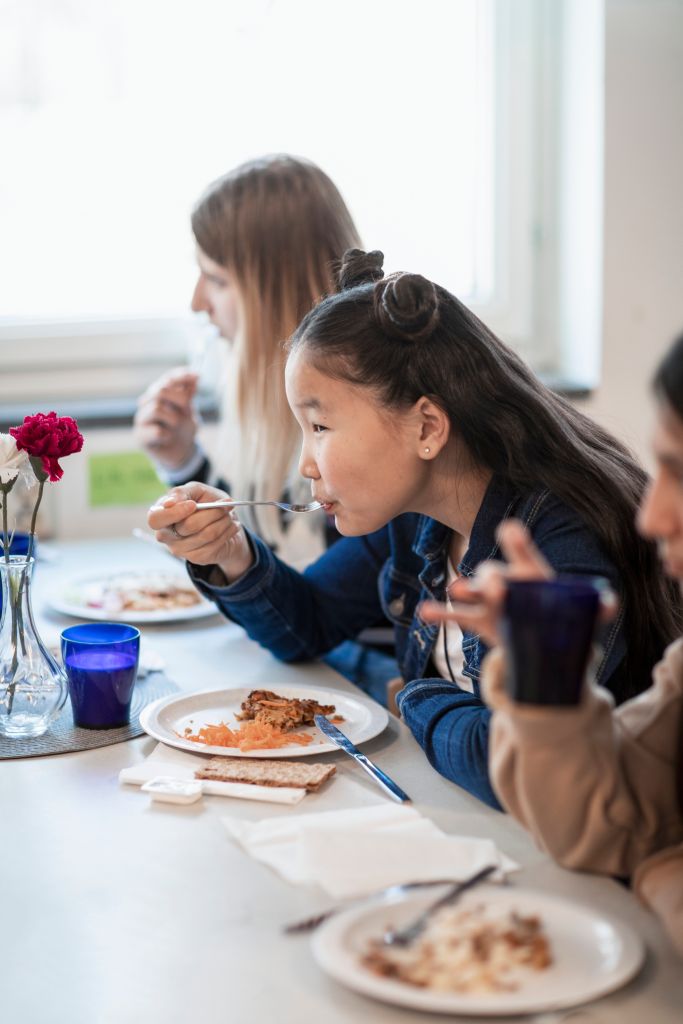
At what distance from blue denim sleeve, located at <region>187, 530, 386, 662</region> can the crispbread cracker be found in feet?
1.25

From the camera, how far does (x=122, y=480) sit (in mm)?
2441

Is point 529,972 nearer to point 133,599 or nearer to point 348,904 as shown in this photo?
point 348,904

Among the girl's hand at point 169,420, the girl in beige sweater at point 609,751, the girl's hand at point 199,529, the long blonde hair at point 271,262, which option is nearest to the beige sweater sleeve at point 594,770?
the girl in beige sweater at point 609,751

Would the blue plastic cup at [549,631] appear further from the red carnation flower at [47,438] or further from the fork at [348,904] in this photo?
the red carnation flower at [47,438]

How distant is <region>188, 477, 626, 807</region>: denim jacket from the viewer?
43.0 inches

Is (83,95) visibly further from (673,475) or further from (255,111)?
(673,475)

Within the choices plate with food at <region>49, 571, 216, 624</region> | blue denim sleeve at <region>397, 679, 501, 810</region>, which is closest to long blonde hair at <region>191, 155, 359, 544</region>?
plate with food at <region>49, 571, 216, 624</region>

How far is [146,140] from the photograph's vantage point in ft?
8.35

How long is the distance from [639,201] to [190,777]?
1.98m

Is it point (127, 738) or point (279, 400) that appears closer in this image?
point (127, 738)

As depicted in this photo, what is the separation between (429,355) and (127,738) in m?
0.50

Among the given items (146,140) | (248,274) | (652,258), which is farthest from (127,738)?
(652,258)

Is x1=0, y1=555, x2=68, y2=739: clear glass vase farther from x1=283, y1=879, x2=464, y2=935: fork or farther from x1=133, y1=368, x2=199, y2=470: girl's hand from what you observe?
x1=133, y1=368, x2=199, y2=470: girl's hand

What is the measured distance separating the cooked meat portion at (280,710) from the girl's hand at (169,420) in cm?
95
